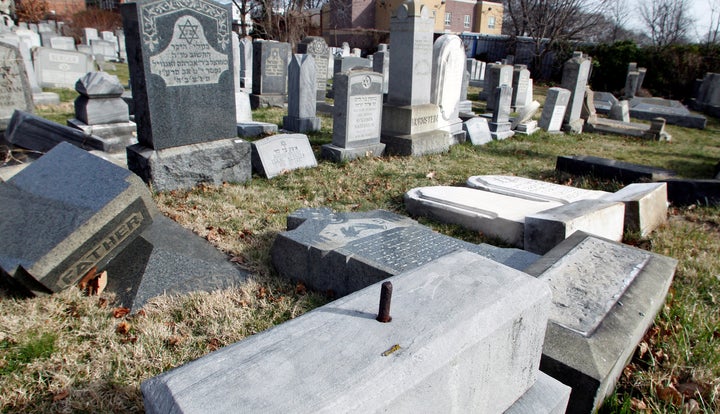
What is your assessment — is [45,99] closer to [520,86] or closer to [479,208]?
[479,208]

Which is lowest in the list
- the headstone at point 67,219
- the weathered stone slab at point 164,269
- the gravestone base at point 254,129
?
the weathered stone slab at point 164,269

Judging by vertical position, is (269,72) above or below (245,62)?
below

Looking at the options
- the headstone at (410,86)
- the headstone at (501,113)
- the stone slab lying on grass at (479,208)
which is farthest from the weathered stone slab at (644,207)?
the headstone at (501,113)

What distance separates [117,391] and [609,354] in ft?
7.69

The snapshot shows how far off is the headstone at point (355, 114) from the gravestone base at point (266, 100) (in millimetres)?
5549

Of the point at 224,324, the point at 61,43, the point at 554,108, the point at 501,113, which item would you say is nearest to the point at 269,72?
the point at 501,113

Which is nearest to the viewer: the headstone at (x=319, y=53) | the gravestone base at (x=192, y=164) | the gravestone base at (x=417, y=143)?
the gravestone base at (x=192, y=164)

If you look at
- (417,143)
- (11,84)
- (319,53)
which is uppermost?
(319,53)

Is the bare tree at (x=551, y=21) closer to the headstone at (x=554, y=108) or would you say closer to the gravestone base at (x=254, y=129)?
the headstone at (x=554, y=108)

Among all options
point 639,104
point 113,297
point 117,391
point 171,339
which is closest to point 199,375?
point 117,391

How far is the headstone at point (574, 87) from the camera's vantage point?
38.3ft

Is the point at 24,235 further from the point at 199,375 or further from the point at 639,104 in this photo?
the point at 639,104

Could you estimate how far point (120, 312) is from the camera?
9.28ft

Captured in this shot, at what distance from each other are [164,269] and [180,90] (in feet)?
8.23
